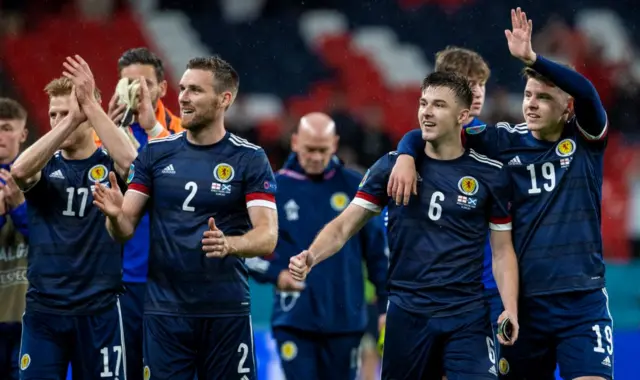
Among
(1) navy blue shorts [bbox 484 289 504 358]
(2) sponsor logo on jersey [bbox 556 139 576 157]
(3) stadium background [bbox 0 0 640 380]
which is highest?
(3) stadium background [bbox 0 0 640 380]

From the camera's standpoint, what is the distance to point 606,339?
225 inches

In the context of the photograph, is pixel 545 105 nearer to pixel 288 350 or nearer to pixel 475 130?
pixel 475 130

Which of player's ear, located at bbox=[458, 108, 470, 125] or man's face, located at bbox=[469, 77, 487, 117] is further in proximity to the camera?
man's face, located at bbox=[469, 77, 487, 117]

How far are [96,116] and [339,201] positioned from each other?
2.19 m

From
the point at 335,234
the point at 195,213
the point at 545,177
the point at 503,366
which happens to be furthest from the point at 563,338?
the point at 195,213

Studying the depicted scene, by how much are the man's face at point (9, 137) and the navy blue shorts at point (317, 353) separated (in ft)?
6.92

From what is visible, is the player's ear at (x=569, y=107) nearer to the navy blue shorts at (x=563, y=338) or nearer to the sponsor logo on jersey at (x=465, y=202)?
the sponsor logo on jersey at (x=465, y=202)

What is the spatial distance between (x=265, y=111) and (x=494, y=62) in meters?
3.68

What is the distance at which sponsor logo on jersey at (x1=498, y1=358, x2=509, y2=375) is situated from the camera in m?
6.02

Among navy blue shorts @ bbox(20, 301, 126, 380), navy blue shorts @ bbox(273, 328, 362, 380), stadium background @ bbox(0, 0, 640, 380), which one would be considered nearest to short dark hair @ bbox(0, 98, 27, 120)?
navy blue shorts @ bbox(20, 301, 126, 380)

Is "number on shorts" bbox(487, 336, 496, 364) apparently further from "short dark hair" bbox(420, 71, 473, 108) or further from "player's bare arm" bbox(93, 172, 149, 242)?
"player's bare arm" bbox(93, 172, 149, 242)

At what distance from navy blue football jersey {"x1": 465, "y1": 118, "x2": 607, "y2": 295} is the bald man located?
1.76 meters

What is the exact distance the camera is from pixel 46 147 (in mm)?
5801

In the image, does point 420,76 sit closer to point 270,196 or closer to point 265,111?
point 265,111
